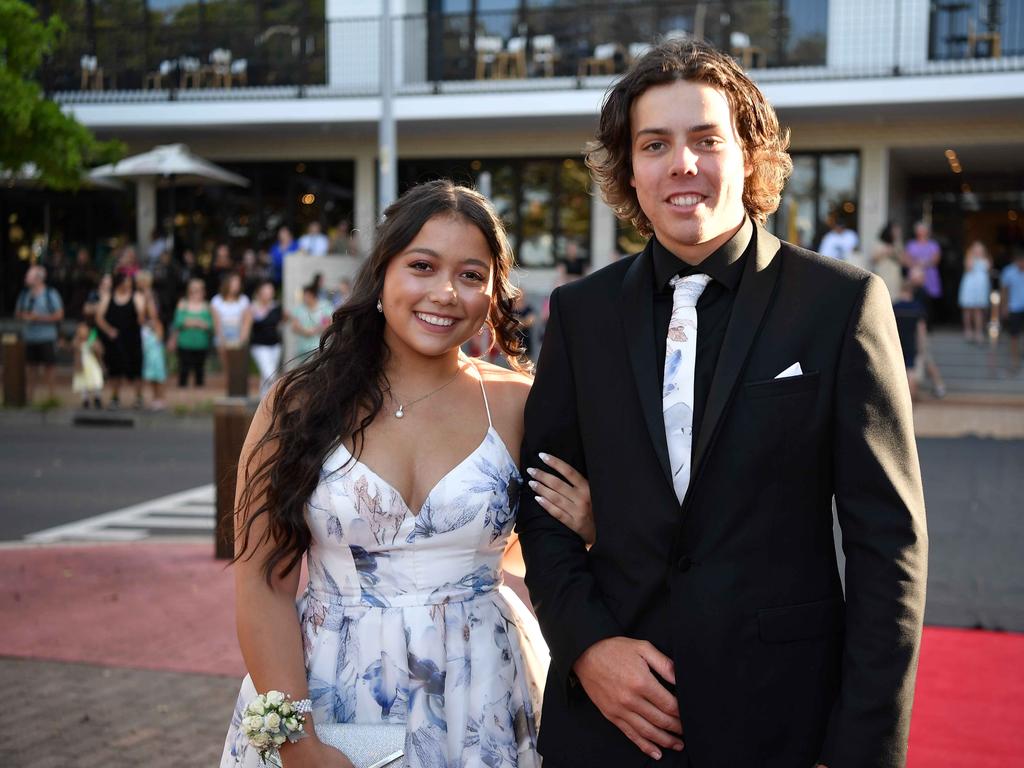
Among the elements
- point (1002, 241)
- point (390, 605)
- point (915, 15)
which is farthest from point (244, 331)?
point (1002, 241)

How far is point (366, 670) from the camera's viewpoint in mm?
2768

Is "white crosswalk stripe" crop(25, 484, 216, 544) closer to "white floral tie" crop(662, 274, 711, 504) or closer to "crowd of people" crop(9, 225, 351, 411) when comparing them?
"crowd of people" crop(9, 225, 351, 411)

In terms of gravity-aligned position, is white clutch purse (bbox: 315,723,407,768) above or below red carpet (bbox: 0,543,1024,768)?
above

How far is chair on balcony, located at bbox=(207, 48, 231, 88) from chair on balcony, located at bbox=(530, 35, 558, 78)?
262 inches

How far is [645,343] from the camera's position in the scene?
7.87 feet

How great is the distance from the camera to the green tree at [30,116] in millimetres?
14625

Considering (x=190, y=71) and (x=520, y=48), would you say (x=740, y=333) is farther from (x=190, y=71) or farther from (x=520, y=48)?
(x=190, y=71)

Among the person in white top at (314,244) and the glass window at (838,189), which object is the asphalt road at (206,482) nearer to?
the person in white top at (314,244)

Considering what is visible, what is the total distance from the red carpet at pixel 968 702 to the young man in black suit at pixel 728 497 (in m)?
2.38

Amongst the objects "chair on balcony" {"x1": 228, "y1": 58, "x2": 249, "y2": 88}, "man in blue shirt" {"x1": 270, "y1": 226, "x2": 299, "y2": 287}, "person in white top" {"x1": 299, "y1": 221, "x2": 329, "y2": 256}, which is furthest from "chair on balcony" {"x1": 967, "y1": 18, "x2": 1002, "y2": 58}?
"chair on balcony" {"x1": 228, "y1": 58, "x2": 249, "y2": 88}

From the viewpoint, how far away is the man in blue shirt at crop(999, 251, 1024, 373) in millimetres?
16703

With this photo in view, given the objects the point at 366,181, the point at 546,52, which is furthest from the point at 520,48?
the point at 366,181

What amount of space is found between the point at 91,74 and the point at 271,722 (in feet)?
80.6

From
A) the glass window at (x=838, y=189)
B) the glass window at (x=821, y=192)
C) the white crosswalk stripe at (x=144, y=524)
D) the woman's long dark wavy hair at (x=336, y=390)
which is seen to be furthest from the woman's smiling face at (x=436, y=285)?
the glass window at (x=838, y=189)
